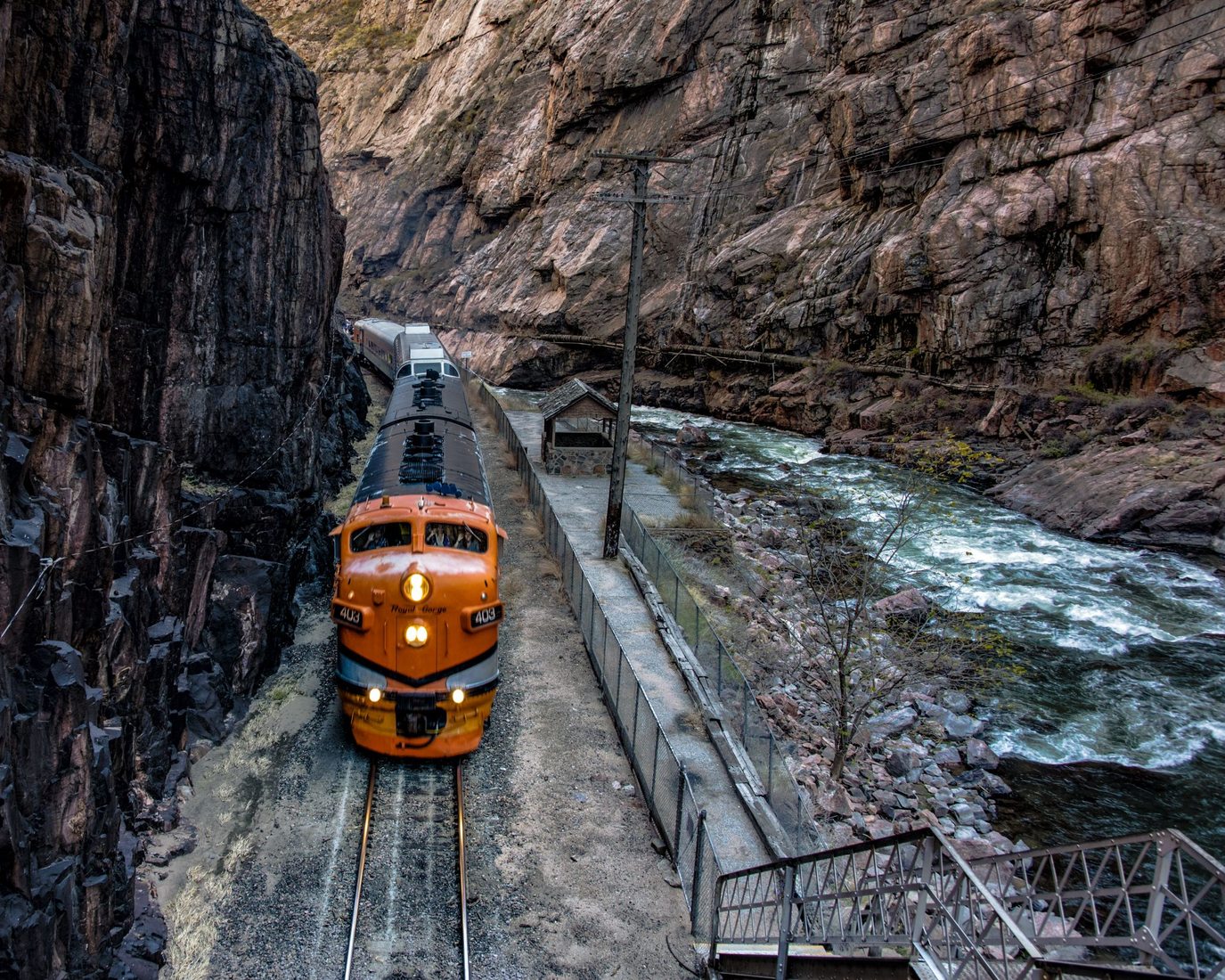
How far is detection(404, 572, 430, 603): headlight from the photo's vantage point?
13.6 metres

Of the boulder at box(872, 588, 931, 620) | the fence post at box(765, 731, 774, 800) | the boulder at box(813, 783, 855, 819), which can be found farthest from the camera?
the boulder at box(872, 588, 931, 620)

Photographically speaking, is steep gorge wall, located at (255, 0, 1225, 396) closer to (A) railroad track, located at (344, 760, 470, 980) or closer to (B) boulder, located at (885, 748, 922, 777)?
(B) boulder, located at (885, 748, 922, 777)

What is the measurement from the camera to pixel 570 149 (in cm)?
6372

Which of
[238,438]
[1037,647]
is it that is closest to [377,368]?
[238,438]

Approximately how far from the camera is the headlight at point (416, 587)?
13.6m

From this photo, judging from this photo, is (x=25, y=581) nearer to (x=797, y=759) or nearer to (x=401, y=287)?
(x=797, y=759)

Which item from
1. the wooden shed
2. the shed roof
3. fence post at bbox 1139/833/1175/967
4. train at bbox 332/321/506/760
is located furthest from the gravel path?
the shed roof

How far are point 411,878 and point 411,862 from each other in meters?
0.31

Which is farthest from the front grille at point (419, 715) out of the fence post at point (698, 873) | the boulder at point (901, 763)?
the boulder at point (901, 763)

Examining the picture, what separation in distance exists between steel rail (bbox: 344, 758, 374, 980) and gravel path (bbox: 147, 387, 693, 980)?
0.12 metres

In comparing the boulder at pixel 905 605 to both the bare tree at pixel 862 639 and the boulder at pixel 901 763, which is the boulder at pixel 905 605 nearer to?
the bare tree at pixel 862 639

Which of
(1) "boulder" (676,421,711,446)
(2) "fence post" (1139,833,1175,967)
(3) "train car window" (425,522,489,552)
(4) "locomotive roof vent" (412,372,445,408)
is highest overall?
(2) "fence post" (1139,833,1175,967)

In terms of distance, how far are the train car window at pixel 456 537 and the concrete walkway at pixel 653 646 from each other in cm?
370

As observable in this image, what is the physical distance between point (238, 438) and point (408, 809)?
8233mm
